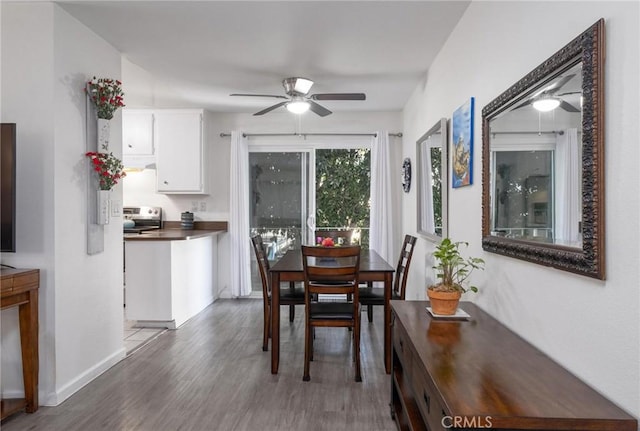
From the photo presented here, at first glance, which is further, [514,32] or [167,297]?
[167,297]

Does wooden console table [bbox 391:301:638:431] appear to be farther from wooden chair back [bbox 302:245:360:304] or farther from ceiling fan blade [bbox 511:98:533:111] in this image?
ceiling fan blade [bbox 511:98:533:111]

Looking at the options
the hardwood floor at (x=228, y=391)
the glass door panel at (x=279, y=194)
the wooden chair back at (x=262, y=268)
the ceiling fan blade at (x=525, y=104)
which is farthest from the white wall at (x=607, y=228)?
the glass door panel at (x=279, y=194)

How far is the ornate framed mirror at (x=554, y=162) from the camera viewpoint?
46.7 inches

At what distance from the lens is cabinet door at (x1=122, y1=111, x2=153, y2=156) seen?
4938 millimetres

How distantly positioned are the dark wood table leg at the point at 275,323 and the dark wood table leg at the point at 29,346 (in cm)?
141

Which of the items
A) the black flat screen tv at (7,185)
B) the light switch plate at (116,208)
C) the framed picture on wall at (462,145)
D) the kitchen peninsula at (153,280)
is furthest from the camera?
the kitchen peninsula at (153,280)

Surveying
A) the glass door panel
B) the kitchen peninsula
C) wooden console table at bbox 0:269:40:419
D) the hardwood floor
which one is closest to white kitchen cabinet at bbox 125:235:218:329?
the kitchen peninsula

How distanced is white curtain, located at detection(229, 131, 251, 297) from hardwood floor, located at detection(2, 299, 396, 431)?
147cm

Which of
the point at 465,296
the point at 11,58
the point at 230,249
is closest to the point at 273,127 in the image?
the point at 230,249

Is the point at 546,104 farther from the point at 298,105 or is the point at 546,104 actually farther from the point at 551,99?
the point at 298,105

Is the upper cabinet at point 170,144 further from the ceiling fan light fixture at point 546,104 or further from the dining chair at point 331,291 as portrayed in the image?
the ceiling fan light fixture at point 546,104

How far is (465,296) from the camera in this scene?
98.0 inches

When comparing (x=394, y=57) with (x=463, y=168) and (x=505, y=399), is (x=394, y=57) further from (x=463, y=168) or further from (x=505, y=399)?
(x=505, y=399)

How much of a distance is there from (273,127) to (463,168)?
325 cm
